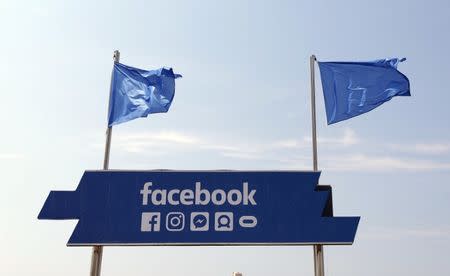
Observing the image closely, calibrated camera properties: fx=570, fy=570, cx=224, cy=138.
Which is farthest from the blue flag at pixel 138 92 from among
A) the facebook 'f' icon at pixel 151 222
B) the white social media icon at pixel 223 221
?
the white social media icon at pixel 223 221

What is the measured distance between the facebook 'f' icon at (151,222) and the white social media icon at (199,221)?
92 cm

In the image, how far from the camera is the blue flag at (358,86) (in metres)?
16.0

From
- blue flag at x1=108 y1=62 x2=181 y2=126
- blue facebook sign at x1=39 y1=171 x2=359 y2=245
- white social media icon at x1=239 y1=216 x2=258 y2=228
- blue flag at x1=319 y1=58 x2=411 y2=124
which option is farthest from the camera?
blue flag at x1=108 y1=62 x2=181 y2=126

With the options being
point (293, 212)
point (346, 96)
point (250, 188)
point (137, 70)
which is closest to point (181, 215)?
point (250, 188)

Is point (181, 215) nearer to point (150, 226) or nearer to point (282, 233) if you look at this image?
point (150, 226)

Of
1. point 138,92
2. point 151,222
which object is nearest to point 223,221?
point 151,222

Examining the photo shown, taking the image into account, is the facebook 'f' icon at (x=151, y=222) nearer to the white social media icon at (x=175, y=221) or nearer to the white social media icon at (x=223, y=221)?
the white social media icon at (x=175, y=221)

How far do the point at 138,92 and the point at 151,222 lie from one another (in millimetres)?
3955

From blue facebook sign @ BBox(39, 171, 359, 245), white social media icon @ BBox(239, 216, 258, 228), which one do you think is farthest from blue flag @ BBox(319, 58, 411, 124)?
white social media icon @ BBox(239, 216, 258, 228)

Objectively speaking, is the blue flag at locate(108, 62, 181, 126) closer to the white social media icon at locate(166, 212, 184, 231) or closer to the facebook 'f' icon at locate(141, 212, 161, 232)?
the facebook 'f' icon at locate(141, 212, 161, 232)

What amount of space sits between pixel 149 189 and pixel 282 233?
382cm

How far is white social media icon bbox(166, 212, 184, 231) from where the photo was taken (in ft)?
50.4

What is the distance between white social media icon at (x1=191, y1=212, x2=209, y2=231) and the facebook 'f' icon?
919 mm

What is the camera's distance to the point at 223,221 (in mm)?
15391
